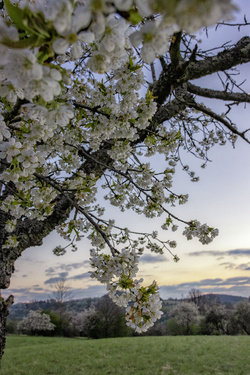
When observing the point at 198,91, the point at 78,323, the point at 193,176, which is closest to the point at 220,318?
the point at 78,323

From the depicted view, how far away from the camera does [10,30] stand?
59 cm

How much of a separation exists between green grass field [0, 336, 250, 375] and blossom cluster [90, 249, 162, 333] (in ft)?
24.4

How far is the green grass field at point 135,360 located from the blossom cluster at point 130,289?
7448 mm

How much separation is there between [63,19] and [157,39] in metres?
0.24

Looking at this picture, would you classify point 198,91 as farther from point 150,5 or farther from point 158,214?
point 150,5

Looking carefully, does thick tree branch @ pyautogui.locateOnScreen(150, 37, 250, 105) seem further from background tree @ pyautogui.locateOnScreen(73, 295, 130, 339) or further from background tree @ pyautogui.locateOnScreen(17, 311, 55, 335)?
background tree @ pyautogui.locateOnScreen(17, 311, 55, 335)

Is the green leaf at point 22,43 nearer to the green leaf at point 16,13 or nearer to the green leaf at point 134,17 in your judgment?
the green leaf at point 16,13

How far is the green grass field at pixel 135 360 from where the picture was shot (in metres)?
7.52

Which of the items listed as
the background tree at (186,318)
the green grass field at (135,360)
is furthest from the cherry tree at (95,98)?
the background tree at (186,318)

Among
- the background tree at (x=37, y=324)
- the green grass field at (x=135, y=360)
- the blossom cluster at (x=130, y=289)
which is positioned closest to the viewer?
the blossom cluster at (x=130, y=289)

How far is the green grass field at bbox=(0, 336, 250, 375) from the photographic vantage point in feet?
24.7

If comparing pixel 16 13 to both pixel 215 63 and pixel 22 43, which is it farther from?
pixel 215 63

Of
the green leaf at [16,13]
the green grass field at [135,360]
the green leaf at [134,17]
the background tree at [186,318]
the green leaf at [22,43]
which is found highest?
the green leaf at [16,13]

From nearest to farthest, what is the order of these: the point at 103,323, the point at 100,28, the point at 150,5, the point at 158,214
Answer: the point at 150,5
the point at 100,28
the point at 158,214
the point at 103,323
